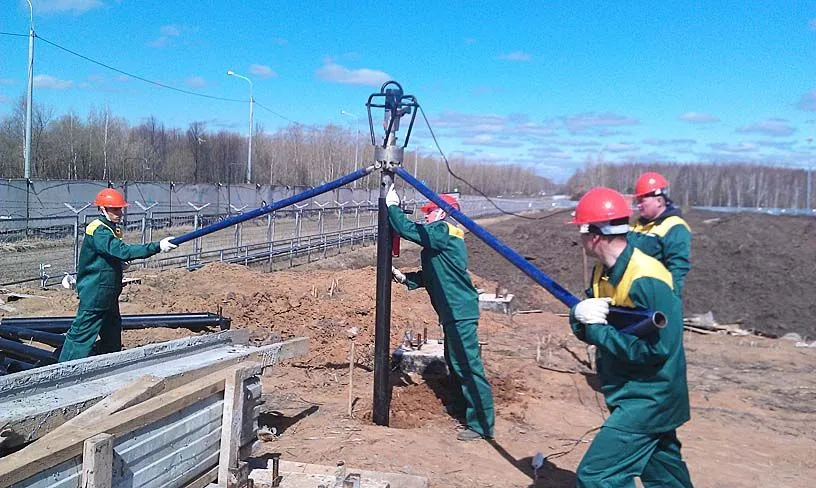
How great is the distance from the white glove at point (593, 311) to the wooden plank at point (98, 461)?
2.26 meters

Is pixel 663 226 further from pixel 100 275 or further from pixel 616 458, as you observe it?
pixel 100 275

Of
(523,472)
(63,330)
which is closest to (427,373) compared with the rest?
(523,472)

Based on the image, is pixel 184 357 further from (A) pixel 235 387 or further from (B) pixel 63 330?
(B) pixel 63 330

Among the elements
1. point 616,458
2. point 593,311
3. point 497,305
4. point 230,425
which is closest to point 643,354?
point 593,311

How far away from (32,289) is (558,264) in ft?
48.7

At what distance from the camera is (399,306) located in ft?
44.2

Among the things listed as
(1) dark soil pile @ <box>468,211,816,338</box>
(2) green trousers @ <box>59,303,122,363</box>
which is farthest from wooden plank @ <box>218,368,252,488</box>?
(1) dark soil pile @ <box>468,211,816,338</box>

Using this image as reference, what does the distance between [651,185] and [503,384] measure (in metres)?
3.03

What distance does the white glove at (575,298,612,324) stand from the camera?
363 centimetres

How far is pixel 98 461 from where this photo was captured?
2.91 metres

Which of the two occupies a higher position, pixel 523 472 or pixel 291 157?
pixel 291 157

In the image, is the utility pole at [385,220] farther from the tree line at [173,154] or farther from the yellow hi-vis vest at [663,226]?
the tree line at [173,154]

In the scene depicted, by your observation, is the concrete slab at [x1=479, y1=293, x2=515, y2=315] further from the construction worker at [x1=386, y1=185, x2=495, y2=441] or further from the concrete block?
the concrete block

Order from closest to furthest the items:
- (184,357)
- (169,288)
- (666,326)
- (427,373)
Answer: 1. (666,326)
2. (184,357)
3. (427,373)
4. (169,288)
